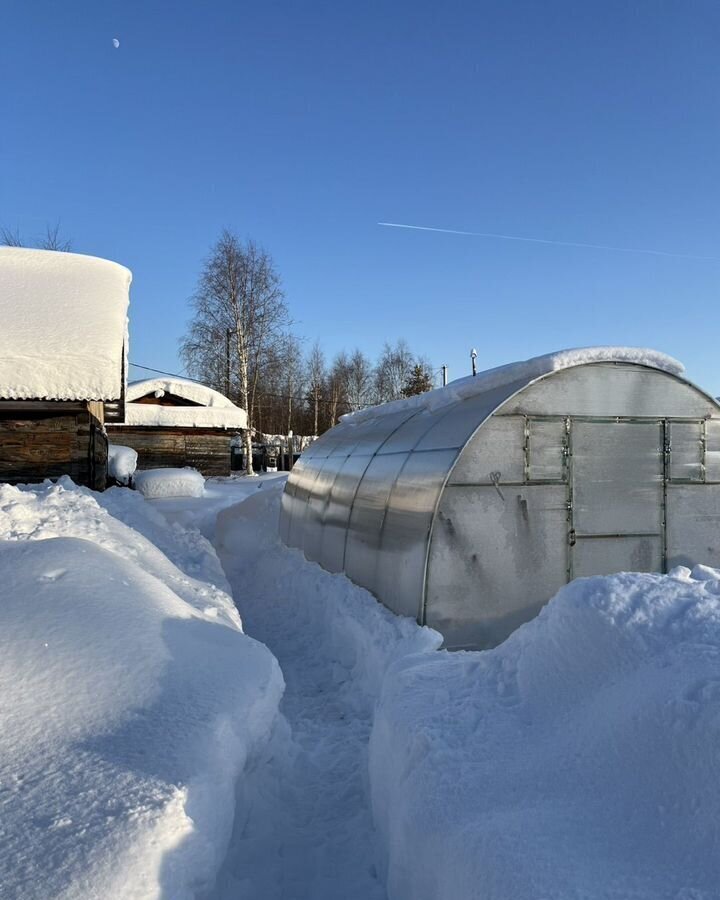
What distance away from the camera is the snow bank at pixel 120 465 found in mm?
17481

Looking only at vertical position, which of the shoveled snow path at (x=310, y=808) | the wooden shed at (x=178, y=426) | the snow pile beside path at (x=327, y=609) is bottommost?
the shoveled snow path at (x=310, y=808)

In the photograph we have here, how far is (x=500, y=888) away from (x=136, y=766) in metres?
1.73

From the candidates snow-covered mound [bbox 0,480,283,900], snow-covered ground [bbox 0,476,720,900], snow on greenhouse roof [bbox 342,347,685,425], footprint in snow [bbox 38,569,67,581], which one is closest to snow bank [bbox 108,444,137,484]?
snow on greenhouse roof [bbox 342,347,685,425]

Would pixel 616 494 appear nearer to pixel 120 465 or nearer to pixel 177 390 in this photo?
pixel 120 465

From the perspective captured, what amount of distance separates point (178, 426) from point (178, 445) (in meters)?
0.80

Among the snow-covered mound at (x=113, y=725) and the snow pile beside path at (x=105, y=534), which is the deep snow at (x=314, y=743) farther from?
the snow pile beside path at (x=105, y=534)

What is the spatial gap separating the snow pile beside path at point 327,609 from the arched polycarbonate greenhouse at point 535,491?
24 centimetres

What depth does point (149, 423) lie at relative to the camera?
78.3ft

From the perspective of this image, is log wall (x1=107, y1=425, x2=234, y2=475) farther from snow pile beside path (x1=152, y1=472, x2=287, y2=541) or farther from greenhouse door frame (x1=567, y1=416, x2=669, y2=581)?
greenhouse door frame (x1=567, y1=416, x2=669, y2=581)

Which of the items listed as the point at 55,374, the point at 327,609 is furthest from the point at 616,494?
the point at 55,374

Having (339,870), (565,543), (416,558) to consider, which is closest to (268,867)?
(339,870)

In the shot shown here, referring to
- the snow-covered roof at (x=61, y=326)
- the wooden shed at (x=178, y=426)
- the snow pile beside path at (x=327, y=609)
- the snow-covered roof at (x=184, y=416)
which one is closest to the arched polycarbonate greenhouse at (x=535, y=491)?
the snow pile beside path at (x=327, y=609)

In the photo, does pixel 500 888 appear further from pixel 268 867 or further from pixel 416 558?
pixel 416 558

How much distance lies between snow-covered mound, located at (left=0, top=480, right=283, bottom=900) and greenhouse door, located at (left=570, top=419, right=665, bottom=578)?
11.6 feet
